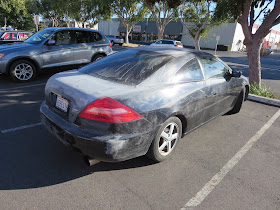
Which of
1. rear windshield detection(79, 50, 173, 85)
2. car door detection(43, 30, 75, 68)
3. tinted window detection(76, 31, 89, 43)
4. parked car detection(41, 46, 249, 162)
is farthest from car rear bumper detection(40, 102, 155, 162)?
tinted window detection(76, 31, 89, 43)

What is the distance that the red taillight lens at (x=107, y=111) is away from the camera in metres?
2.16

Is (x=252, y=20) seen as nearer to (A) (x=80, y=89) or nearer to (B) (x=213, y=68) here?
(B) (x=213, y=68)

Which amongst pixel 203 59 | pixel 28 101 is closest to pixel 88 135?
pixel 203 59

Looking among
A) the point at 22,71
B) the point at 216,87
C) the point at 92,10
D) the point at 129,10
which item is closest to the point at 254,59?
the point at 216,87

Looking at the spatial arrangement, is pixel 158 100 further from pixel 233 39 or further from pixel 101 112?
pixel 233 39

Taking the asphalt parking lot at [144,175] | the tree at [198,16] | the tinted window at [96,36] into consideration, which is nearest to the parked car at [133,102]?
the asphalt parking lot at [144,175]

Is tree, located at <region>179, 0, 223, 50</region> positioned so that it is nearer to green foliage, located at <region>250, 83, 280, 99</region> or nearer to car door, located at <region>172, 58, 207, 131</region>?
green foliage, located at <region>250, 83, 280, 99</region>

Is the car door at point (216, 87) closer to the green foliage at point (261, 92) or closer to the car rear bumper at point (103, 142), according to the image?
the car rear bumper at point (103, 142)

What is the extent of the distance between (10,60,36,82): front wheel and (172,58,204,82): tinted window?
5055 millimetres

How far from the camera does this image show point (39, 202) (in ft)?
6.91

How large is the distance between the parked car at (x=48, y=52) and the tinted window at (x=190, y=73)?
483 centimetres

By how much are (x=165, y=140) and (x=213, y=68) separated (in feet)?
5.74

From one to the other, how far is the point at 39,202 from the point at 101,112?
111cm

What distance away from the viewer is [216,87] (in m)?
3.50
